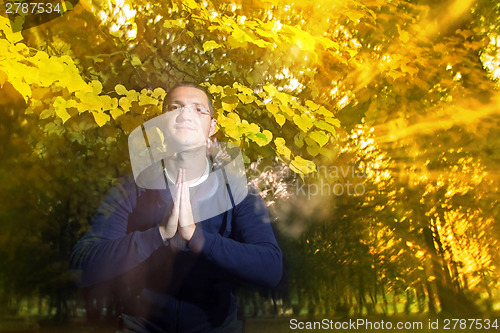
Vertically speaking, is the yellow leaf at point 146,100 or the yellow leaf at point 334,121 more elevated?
the yellow leaf at point 146,100

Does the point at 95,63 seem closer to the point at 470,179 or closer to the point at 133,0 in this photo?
the point at 133,0

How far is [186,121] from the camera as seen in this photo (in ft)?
8.61

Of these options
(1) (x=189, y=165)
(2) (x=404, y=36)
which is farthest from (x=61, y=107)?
(2) (x=404, y=36)

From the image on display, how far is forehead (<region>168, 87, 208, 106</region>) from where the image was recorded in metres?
2.74

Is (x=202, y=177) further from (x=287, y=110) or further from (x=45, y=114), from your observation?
(x=45, y=114)

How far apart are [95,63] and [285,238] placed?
17.6 feet

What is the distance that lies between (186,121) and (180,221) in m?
0.70

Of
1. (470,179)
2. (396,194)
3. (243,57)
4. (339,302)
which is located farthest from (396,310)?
(243,57)

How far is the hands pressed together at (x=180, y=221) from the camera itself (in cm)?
213

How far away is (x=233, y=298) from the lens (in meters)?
2.50

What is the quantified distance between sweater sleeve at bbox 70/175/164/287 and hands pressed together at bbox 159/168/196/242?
0.14 ft

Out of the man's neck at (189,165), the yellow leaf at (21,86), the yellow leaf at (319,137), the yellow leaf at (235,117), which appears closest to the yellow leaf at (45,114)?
the yellow leaf at (21,86)

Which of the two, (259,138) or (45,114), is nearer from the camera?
(259,138)

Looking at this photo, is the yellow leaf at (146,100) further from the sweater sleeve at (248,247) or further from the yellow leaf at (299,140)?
the sweater sleeve at (248,247)
